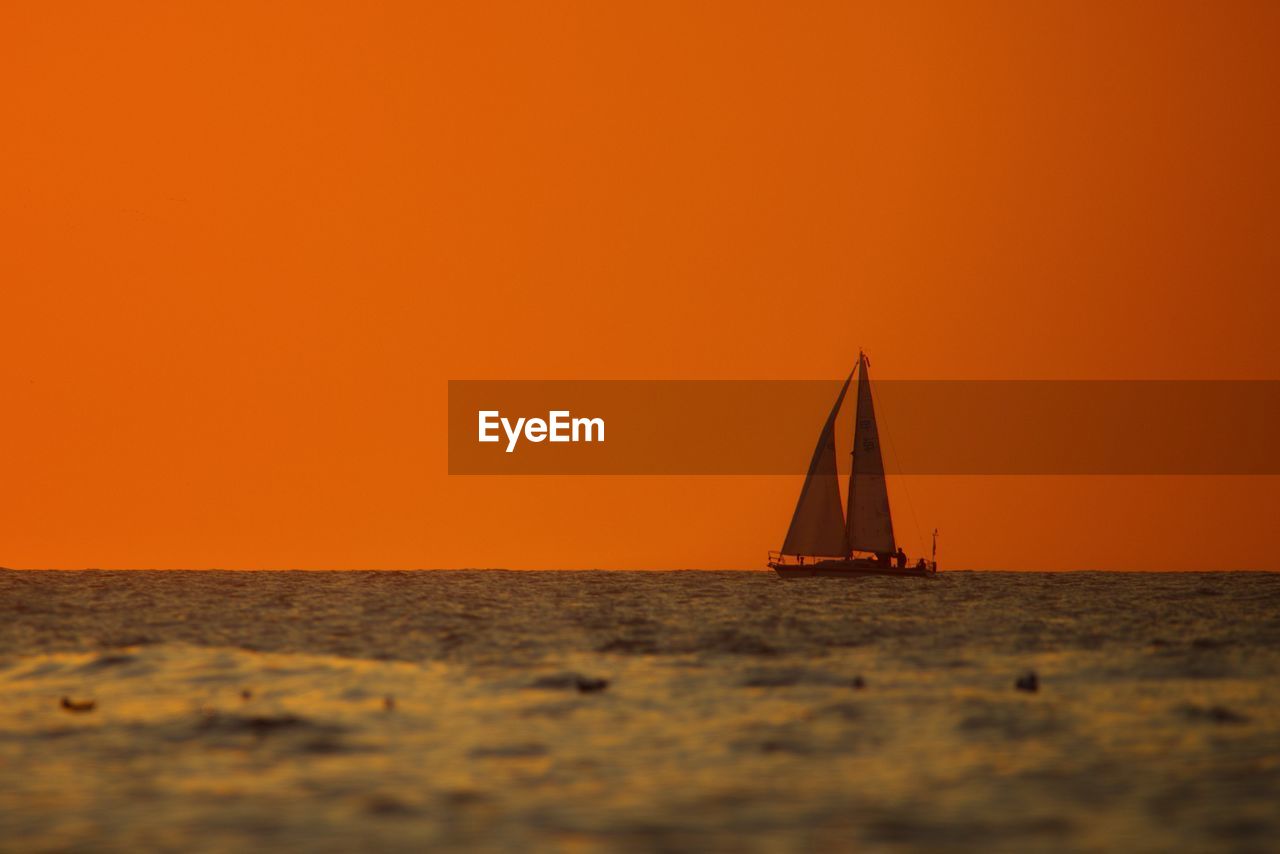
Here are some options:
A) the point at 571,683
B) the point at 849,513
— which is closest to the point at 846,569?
the point at 849,513

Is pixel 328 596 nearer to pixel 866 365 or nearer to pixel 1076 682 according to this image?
pixel 866 365

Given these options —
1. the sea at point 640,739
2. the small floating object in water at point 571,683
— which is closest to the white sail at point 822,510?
the sea at point 640,739

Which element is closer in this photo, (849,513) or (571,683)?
(571,683)

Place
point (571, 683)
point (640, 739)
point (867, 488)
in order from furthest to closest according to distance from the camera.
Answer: point (867, 488)
point (571, 683)
point (640, 739)

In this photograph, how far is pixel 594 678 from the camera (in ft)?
129

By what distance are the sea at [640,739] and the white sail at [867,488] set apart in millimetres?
38625

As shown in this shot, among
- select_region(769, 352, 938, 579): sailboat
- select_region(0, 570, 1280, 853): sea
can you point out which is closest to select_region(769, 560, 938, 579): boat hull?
select_region(769, 352, 938, 579): sailboat

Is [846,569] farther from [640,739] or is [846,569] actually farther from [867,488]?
[640,739]

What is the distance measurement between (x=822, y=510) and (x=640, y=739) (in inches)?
2762

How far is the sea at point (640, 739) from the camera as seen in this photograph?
21594 mm

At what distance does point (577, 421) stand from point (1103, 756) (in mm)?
90217

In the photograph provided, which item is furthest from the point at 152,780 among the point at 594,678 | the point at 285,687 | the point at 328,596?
the point at 328,596

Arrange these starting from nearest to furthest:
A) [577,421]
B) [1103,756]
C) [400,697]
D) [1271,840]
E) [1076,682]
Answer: [1271,840]
[1103,756]
[400,697]
[1076,682]
[577,421]

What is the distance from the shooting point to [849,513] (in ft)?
325
